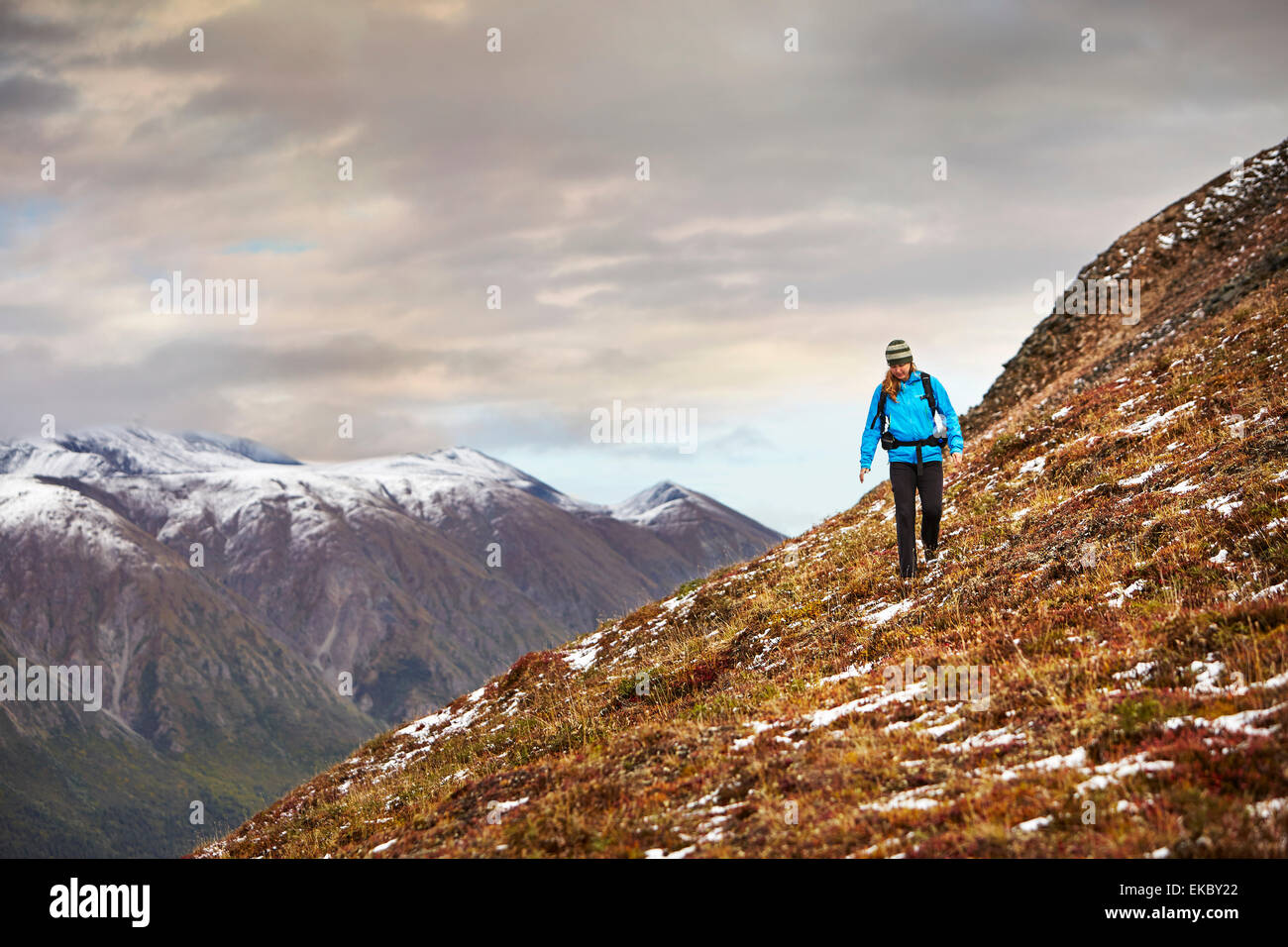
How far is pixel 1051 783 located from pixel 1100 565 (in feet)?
21.7

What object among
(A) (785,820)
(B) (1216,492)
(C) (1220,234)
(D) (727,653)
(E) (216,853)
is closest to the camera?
(A) (785,820)

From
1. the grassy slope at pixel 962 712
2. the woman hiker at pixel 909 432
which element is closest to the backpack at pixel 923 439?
the woman hiker at pixel 909 432

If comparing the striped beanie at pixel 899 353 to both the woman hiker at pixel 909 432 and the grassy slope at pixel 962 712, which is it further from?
the grassy slope at pixel 962 712

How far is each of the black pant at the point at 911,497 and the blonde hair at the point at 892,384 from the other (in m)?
1.20

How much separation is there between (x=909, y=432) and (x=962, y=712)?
306 inches

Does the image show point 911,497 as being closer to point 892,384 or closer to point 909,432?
point 909,432

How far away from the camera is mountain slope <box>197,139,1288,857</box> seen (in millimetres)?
7227

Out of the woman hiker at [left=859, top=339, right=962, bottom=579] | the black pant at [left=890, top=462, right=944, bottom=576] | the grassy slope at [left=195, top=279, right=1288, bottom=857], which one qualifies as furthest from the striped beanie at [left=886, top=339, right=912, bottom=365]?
the grassy slope at [left=195, top=279, right=1288, bottom=857]

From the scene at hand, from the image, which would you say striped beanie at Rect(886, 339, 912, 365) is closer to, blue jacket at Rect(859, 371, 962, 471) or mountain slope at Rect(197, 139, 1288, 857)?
blue jacket at Rect(859, 371, 962, 471)

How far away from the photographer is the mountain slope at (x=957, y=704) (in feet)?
23.7

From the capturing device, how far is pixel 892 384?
54.0 ft
